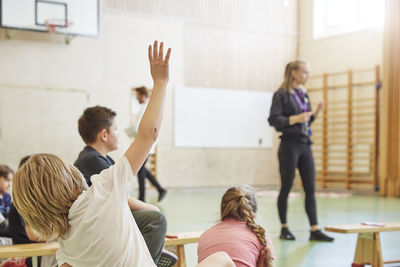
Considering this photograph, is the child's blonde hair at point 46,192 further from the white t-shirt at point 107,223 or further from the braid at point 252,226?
the braid at point 252,226

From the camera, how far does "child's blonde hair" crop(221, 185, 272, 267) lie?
71.3 inches

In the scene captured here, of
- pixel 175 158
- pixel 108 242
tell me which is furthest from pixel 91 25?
pixel 108 242

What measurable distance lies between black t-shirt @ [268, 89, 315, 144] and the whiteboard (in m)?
4.64

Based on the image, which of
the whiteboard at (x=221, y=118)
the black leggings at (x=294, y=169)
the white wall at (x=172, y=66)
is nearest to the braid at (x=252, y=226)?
the black leggings at (x=294, y=169)

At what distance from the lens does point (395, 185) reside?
736 centimetres

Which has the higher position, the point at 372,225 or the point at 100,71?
the point at 100,71

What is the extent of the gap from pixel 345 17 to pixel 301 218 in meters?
4.52

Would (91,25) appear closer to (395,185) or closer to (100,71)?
(100,71)

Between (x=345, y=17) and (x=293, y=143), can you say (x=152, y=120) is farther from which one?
A: (x=345, y=17)

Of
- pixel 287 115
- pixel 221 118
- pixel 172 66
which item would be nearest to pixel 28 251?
pixel 287 115

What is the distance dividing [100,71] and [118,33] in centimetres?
64

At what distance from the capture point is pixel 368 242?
106 inches

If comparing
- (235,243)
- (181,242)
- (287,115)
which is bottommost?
(181,242)

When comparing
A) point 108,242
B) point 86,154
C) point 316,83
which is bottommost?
point 108,242
